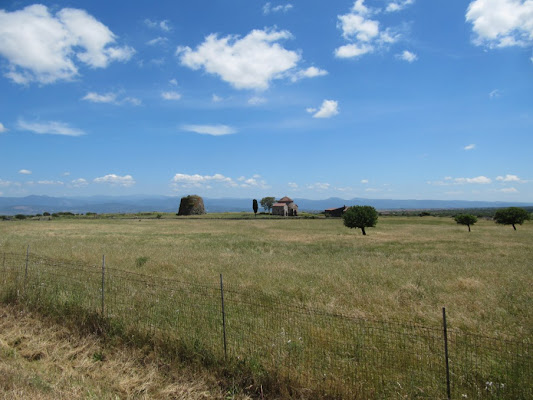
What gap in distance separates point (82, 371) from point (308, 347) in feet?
15.1

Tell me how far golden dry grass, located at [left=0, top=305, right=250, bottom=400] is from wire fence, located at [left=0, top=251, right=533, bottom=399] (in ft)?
1.71

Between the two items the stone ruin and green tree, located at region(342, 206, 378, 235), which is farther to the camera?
Answer: the stone ruin

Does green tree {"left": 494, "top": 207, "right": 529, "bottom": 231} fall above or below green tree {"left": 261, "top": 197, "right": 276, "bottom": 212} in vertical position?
below

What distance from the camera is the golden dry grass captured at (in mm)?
5219

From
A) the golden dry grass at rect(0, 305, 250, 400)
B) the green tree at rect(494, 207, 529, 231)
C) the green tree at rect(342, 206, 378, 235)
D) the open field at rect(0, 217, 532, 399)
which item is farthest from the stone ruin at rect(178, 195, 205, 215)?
the golden dry grass at rect(0, 305, 250, 400)

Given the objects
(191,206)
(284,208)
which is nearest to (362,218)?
(284,208)

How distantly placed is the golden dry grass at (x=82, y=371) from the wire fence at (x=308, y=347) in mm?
520

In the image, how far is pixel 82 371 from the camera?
6.17 m

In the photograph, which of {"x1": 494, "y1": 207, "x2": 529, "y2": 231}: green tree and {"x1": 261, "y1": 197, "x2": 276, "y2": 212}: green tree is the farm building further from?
{"x1": 494, "y1": 207, "x2": 529, "y2": 231}: green tree

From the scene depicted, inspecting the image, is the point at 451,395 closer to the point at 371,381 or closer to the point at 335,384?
the point at 371,381

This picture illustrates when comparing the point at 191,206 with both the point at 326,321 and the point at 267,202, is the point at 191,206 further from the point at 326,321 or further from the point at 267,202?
the point at 326,321

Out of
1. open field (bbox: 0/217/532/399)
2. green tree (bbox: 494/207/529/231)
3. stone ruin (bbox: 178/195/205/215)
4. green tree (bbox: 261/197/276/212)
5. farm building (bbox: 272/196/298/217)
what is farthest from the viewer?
green tree (bbox: 261/197/276/212)

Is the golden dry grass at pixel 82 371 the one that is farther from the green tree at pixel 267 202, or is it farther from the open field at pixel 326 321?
the green tree at pixel 267 202

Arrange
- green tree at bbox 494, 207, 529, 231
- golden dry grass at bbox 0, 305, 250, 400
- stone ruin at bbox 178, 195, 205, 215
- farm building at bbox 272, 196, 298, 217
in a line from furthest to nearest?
1. stone ruin at bbox 178, 195, 205, 215
2. farm building at bbox 272, 196, 298, 217
3. green tree at bbox 494, 207, 529, 231
4. golden dry grass at bbox 0, 305, 250, 400
